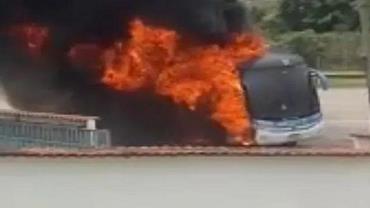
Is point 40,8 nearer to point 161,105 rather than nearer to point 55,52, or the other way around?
point 55,52

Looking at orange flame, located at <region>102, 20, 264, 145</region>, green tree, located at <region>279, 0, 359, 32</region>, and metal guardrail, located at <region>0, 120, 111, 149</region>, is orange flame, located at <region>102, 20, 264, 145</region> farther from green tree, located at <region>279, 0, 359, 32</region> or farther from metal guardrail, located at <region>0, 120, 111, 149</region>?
metal guardrail, located at <region>0, 120, 111, 149</region>

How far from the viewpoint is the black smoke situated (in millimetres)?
6957

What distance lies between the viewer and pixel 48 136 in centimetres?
648

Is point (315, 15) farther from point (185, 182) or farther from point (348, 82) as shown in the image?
point (185, 182)

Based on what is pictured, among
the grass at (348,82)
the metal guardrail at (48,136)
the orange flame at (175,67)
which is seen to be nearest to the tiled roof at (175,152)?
the metal guardrail at (48,136)

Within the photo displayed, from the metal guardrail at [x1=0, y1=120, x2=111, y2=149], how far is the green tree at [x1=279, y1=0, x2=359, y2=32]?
1563 millimetres

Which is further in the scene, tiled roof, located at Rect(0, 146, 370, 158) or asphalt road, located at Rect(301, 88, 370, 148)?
asphalt road, located at Rect(301, 88, 370, 148)

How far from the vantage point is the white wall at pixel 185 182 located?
5.79 m

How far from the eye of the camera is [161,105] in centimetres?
712

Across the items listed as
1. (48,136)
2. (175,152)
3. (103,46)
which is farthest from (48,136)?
(175,152)

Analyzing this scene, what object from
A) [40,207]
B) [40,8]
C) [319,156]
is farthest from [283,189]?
[40,8]

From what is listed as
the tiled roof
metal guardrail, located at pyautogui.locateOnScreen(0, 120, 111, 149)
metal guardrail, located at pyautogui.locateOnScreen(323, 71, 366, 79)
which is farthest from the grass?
metal guardrail, located at pyautogui.locateOnScreen(0, 120, 111, 149)

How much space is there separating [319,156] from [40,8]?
250 cm

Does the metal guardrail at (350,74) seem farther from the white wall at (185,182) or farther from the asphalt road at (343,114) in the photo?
the white wall at (185,182)
